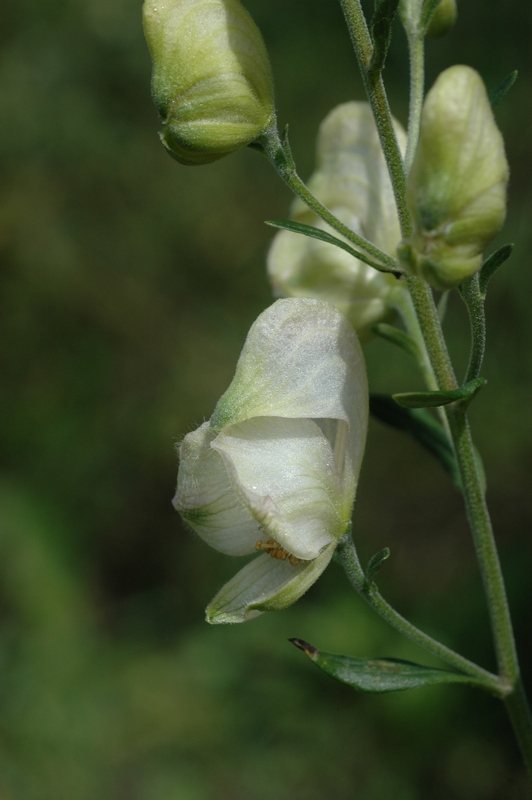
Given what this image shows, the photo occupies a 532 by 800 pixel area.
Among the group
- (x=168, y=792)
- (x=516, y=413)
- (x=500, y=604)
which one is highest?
(x=500, y=604)

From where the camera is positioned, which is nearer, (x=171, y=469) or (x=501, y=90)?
(x=501, y=90)

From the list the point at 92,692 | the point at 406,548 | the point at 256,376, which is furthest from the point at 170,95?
the point at 406,548

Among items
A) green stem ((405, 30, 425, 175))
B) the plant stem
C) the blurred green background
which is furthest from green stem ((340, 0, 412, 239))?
the blurred green background

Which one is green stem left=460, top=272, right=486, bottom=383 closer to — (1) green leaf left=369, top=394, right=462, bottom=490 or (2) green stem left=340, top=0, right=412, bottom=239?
(2) green stem left=340, top=0, right=412, bottom=239

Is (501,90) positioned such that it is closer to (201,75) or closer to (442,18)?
(442,18)

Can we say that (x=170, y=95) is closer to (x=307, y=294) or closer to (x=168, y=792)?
Answer: (x=307, y=294)

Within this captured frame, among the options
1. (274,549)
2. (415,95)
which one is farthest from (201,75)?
(274,549)

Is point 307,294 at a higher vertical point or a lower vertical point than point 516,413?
higher
